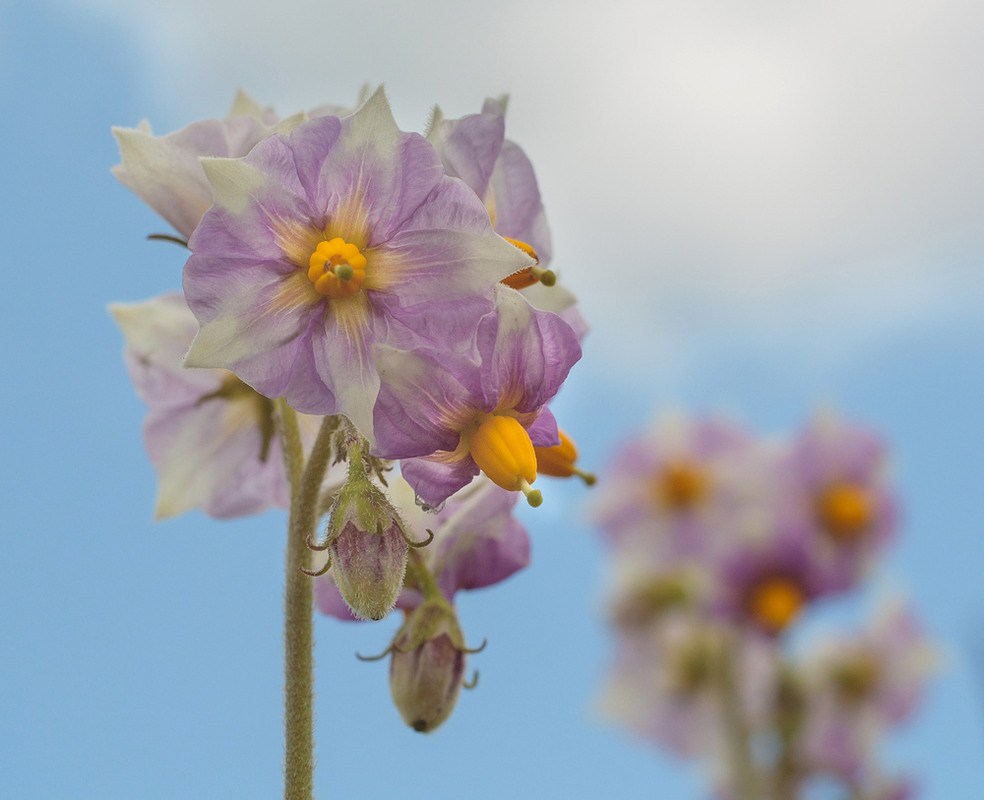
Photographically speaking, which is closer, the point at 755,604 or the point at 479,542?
the point at 479,542

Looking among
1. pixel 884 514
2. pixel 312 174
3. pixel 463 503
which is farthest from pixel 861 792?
pixel 312 174

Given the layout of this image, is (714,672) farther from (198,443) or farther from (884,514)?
(198,443)

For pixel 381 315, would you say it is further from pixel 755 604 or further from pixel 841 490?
pixel 841 490

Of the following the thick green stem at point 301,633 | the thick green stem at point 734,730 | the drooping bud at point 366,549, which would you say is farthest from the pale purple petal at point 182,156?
the thick green stem at point 734,730

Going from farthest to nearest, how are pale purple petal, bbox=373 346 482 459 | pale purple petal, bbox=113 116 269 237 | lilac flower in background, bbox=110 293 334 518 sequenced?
lilac flower in background, bbox=110 293 334 518 < pale purple petal, bbox=113 116 269 237 < pale purple petal, bbox=373 346 482 459

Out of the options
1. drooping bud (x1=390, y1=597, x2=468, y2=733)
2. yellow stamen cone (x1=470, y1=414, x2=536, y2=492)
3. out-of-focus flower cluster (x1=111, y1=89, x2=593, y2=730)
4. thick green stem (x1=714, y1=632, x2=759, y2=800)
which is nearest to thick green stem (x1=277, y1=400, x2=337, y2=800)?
out-of-focus flower cluster (x1=111, y1=89, x2=593, y2=730)

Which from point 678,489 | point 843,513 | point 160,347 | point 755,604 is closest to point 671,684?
point 755,604

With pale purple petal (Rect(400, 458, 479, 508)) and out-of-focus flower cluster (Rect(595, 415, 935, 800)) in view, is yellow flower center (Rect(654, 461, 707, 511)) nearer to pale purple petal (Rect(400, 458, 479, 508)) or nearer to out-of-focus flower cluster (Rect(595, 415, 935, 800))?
out-of-focus flower cluster (Rect(595, 415, 935, 800))

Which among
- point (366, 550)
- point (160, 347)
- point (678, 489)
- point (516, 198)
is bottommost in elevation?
point (366, 550)
